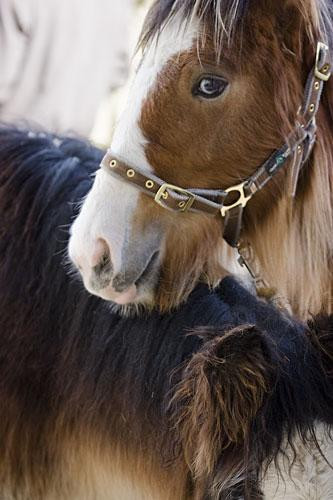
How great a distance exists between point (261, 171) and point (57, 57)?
54.0 inches

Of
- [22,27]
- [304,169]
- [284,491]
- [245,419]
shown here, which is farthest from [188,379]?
[22,27]

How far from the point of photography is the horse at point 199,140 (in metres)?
1.71

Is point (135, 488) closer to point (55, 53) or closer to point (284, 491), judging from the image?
point (284, 491)

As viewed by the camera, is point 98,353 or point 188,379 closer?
point 188,379

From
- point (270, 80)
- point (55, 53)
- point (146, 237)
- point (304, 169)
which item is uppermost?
point (270, 80)

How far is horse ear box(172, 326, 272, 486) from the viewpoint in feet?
4.58

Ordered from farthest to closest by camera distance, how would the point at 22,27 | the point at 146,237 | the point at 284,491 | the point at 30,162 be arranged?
the point at 22,27
the point at 30,162
the point at 146,237
the point at 284,491

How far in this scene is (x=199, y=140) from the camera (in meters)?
1.72

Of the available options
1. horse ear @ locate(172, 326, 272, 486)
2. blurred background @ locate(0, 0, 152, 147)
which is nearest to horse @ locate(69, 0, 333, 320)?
horse ear @ locate(172, 326, 272, 486)

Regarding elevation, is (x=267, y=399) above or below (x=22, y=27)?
above

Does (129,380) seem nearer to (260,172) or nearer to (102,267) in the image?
(102,267)

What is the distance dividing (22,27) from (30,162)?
1.01 m

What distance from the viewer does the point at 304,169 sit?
1.85 meters

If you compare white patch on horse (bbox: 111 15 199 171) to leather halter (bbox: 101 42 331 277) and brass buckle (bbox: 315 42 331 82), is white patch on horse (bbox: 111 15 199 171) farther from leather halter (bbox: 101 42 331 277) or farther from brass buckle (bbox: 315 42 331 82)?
brass buckle (bbox: 315 42 331 82)
